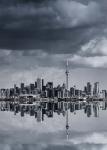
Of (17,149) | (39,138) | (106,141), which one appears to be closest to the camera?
(17,149)

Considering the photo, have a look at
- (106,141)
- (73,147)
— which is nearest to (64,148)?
(73,147)

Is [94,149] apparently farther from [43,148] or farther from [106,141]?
[106,141]

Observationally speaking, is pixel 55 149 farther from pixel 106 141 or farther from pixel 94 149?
pixel 106 141

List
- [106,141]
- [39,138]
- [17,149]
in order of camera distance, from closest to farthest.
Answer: [17,149] → [106,141] → [39,138]

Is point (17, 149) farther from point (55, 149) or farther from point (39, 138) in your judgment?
point (39, 138)

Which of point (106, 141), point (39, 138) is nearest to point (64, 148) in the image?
point (106, 141)

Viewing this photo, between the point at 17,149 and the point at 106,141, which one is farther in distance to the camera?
the point at 106,141

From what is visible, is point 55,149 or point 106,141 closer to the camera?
point 55,149

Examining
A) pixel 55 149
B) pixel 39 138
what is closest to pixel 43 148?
pixel 55 149
